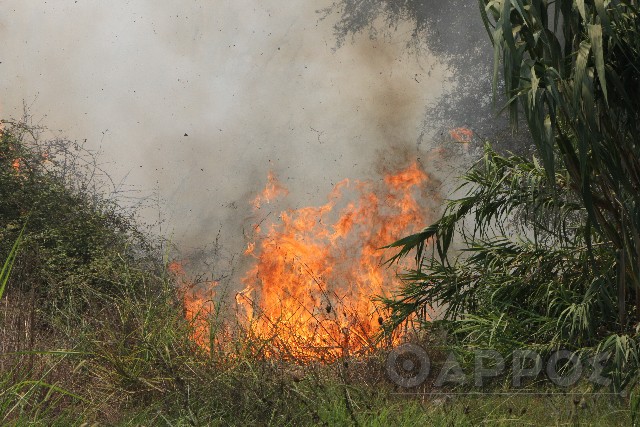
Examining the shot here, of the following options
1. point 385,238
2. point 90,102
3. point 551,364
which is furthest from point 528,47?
point 90,102

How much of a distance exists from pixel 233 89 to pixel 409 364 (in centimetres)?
1103

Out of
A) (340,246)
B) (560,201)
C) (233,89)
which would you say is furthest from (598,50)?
(233,89)

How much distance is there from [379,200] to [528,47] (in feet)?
22.6

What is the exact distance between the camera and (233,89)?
690 inches

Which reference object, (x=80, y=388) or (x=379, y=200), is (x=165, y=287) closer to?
(x=80, y=388)

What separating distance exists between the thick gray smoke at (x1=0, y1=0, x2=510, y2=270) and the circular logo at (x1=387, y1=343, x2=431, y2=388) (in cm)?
775

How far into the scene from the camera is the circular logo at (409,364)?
705 centimetres

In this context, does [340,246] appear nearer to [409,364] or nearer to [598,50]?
[409,364]

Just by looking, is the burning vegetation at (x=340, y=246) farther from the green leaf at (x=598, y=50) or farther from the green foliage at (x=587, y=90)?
the green leaf at (x=598, y=50)

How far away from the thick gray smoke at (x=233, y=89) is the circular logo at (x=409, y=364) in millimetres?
7754

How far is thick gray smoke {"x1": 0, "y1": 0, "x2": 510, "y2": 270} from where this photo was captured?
16.1 metres

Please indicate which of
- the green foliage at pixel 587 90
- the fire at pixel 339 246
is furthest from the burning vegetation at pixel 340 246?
the green foliage at pixel 587 90

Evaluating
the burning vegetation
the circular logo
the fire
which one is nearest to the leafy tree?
the circular logo

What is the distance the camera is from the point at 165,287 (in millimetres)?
6047
